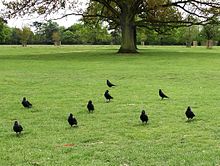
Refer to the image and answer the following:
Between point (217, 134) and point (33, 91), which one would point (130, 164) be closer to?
point (217, 134)

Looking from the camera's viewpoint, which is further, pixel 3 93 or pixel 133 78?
pixel 133 78

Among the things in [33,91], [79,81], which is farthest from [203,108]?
[79,81]

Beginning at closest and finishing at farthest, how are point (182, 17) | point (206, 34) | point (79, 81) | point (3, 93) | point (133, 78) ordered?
point (3, 93) < point (79, 81) < point (133, 78) < point (182, 17) < point (206, 34)

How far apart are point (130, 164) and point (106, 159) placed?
1.54 ft

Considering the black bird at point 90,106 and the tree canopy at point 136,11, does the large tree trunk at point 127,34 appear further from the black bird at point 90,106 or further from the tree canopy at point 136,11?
the black bird at point 90,106

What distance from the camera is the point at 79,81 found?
19.6 metres

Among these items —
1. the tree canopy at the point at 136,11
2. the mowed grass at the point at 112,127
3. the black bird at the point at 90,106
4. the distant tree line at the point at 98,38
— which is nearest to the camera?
the mowed grass at the point at 112,127

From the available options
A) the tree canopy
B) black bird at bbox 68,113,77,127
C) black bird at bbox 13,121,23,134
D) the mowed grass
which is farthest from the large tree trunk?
black bird at bbox 13,121,23,134

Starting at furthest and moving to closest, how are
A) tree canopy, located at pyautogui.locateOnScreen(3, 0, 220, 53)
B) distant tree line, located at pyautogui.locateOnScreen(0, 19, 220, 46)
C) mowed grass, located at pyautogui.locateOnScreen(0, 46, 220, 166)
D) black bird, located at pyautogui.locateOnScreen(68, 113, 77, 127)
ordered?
distant tree line, located at pyautogui.locateOnScreen(0, 19, 220, 46) → tree canopy, located at pyautogui.locateOnScreen(3, 0, 220, 53) → black bird, located at pyautogui.locateOnScreen(68, 113, 77, 127) → mowed grass, located at pyautogui.locateOnScreen(0, 46, 220, 166)

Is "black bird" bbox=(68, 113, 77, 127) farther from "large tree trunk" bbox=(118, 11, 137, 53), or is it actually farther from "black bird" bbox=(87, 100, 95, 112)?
"large tree trunk" bbox=(118, 11, 137, 53)

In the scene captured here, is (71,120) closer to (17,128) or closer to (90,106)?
(17,128)

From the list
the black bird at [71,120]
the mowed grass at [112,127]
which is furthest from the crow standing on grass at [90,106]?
the black bird at [71,120]

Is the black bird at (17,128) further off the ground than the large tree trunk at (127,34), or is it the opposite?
the large tree trunk at (127,34)

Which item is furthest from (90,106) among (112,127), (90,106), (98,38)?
(98,38)
